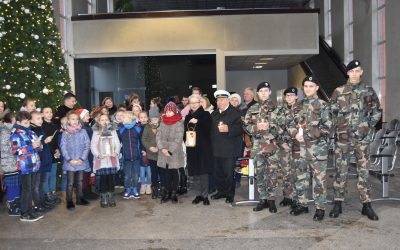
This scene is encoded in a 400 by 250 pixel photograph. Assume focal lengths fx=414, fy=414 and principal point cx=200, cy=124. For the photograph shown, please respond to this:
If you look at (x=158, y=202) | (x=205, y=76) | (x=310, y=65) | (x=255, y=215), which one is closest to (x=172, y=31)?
(x=205, y=76)

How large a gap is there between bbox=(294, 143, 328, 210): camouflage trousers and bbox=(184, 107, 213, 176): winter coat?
5.03 feet

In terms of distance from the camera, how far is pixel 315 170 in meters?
5.31

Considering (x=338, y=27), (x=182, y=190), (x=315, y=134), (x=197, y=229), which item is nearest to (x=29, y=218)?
(x=197, y=229)

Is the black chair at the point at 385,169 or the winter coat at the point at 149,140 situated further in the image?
the winter coat at the point at 149,140

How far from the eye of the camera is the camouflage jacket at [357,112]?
5363mm

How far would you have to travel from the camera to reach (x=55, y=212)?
6164mm

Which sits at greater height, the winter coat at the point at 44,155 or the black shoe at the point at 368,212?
the winter coat at the point at 44,155

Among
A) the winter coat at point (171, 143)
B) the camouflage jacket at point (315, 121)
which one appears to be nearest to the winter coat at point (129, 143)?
the winter coat at point (171, 143)

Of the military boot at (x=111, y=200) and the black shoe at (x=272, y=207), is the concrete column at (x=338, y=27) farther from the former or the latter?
the military boot at (x=111, y=200)

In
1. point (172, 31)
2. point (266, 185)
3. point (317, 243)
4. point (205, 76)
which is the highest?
point (172, 31)

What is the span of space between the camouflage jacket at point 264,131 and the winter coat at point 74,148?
252 cm

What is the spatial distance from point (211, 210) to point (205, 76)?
9904 millimetres

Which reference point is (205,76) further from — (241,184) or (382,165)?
(382,165)

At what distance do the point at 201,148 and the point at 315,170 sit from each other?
190 centimetres
